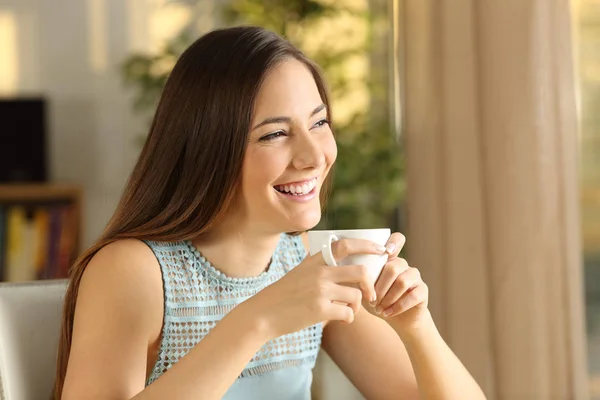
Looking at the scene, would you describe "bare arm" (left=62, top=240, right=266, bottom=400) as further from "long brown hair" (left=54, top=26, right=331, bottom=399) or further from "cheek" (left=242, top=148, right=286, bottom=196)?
"cheek" (left=242, top=148, right=286, bottom=196)

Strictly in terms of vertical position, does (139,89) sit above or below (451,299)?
above

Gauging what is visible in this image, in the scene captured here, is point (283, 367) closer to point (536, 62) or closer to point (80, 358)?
point (80, 358)

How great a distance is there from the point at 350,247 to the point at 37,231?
12.5ft

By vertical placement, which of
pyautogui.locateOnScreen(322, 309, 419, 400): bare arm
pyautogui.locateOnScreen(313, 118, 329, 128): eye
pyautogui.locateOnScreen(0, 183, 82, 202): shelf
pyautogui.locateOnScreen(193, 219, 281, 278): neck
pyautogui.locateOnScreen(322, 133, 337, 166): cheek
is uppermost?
pyautogui.locateOnScreen(0, 183, 82, 202): shelf

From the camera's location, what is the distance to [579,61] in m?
3.04

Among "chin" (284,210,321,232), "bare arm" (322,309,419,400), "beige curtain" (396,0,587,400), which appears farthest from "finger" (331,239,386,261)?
"beige curtain" (396,0,587,400)

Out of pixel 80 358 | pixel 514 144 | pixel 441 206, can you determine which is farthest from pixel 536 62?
pixel 80 358

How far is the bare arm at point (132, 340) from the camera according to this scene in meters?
1.20

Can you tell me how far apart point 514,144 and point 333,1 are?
2361mm

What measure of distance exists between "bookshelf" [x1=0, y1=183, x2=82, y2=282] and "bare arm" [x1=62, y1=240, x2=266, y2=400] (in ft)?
10.8

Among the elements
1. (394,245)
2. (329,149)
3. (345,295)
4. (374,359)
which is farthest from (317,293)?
(374,359)

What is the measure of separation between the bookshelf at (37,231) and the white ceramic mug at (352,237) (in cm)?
361

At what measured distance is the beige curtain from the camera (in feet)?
7.04

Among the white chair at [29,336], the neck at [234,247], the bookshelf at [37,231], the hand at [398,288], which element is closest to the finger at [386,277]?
the hand at [398,288]
